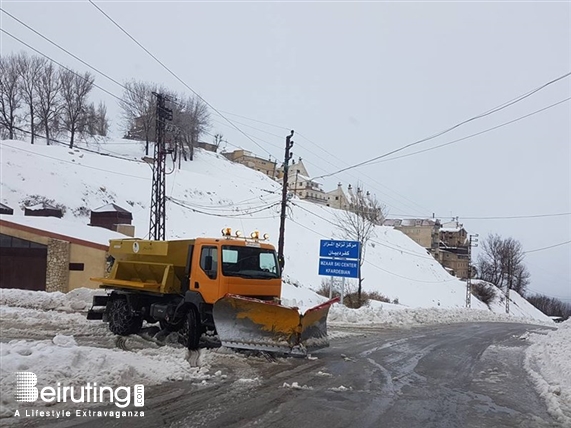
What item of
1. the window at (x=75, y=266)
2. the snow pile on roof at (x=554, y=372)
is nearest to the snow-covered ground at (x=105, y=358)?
the snow pile on roof at (x=554, y=372)

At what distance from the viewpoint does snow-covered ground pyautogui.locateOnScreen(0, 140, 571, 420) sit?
26.1 ft

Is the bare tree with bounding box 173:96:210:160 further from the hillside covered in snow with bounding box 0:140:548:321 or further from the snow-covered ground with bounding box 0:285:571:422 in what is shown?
the snow-covered ground with bounding box 0:285:571:422

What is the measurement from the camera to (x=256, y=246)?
12398 mm

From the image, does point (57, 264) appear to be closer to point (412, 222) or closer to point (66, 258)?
point (66, 258)

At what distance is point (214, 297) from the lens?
37.5ft

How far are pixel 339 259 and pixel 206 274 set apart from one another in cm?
1278

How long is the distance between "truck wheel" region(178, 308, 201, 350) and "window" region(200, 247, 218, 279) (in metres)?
0.99

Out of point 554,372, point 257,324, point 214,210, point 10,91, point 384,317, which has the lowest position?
point 384,317

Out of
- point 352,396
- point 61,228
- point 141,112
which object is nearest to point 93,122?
point 141,112

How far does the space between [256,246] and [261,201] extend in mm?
60466

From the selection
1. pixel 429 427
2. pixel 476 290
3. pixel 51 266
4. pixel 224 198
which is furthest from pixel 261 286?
pixel 476 290

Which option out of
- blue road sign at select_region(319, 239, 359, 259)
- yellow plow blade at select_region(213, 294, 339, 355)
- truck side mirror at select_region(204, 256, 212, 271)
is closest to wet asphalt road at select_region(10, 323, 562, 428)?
yellow plow blade at select_region(213, 294, 339, 355)

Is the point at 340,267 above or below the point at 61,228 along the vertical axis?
below

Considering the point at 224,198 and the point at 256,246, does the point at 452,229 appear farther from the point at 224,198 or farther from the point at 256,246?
the point at 256,246
